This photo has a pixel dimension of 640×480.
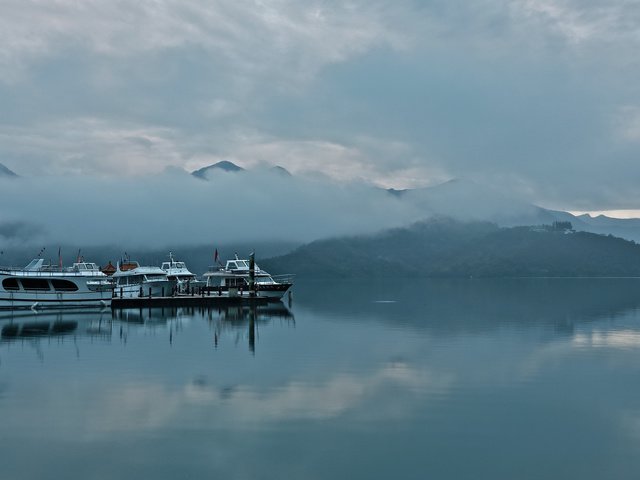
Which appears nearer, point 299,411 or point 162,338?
point 299,411

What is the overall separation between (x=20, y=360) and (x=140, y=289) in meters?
56.4

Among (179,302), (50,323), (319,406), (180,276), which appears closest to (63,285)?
(179,302)

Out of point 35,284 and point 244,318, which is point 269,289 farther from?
point 35,284

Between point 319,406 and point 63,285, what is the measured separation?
7321 centimetres

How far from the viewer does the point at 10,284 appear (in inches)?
3639

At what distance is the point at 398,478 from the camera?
75.3 feet

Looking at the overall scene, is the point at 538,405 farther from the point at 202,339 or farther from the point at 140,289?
the point at 140,289

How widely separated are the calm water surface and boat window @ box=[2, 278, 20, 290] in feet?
106

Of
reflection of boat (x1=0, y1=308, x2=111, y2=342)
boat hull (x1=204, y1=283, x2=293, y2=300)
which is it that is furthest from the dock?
boat hull (x1=204, y1=283, x2=293, y2=300)

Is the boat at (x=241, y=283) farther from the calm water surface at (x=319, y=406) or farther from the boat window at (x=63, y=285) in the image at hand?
the calm water surface at (x=319, y=406)

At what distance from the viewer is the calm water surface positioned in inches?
961

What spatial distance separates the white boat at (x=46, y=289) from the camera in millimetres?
91875

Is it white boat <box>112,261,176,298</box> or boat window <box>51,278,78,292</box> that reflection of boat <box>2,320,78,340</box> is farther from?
white boat <box>112,261,176,298</box>

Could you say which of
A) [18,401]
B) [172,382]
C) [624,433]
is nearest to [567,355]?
[624,433]
